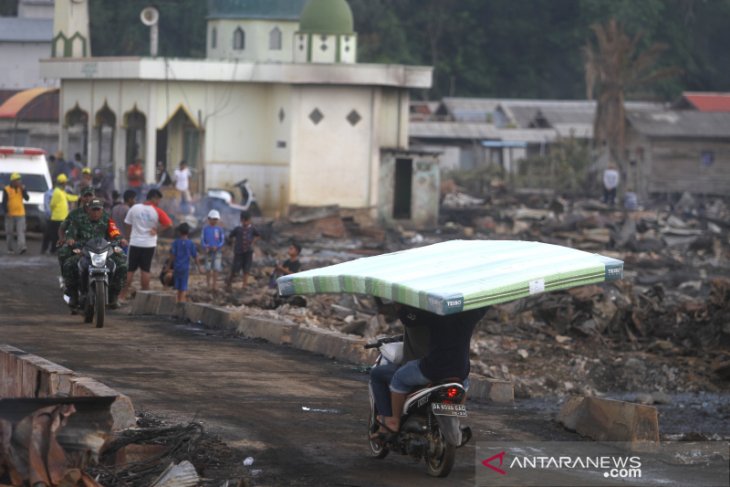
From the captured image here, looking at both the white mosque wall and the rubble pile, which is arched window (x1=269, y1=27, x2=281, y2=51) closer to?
the white mosque wall

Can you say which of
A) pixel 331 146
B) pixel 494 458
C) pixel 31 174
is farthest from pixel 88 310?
pixel 331 146

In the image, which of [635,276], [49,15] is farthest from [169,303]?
[49,15]

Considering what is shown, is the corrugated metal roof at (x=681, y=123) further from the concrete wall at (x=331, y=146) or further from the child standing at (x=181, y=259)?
the child standing at (x=181, y=259)

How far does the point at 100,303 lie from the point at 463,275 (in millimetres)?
8487

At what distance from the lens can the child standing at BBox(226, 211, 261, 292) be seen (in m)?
22.1

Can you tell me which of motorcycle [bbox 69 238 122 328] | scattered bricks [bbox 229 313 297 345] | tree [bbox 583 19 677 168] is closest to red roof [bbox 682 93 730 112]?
tree [bbox 583 19 677 168]

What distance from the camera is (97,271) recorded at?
54.6 feet

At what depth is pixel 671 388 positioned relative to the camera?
18.2 metres

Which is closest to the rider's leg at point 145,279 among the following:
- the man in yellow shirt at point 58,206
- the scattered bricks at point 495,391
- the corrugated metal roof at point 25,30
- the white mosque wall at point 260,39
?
the man in yellow shirt at point 58,206

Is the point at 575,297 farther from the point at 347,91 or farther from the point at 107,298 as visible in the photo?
the point at 347,91

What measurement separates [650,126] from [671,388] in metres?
39.7

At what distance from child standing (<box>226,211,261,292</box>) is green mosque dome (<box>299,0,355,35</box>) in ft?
57.7

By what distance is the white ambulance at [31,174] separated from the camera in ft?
99.6

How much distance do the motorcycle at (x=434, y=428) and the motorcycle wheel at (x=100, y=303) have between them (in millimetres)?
7596
